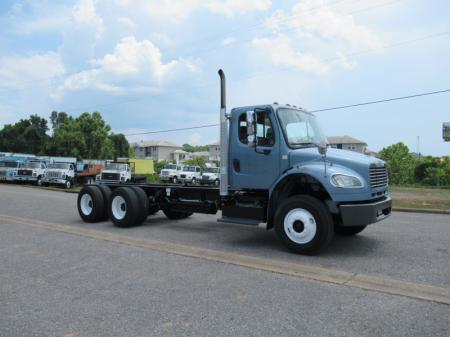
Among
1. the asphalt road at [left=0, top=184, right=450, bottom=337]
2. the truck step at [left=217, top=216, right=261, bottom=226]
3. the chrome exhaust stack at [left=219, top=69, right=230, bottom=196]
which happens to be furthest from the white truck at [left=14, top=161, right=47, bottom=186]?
the truck step at [left=217, top=216, right=261, bottom=226]

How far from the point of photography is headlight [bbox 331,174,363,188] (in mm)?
6455

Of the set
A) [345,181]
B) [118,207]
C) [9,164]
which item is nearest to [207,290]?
[345,181]

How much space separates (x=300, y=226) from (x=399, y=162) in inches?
1782

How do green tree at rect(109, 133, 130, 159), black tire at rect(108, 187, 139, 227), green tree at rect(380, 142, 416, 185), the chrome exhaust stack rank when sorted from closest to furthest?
the chrome exhaust stack, black tire at rect(108, 187, 139, 227), green tree at rect(380, 142, 416, 185), green tree at rect(109, 133, 130, 159)

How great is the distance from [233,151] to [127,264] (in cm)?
302

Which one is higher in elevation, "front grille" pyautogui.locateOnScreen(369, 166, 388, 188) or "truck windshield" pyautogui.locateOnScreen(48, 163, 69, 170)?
"truck windshield" pyautogui.locateOnScreen(48, 163, 69, 170)

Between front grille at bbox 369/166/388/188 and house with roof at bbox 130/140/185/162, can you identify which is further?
house with roof at bbox 130/140/185/162

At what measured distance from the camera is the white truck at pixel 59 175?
30.5 meters

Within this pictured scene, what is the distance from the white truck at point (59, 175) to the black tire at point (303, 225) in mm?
26836

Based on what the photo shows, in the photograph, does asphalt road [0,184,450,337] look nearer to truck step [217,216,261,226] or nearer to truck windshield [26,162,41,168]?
truck step [217,216,261,226]

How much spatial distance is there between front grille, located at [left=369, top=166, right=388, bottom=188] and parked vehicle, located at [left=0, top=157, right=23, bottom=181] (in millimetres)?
32505

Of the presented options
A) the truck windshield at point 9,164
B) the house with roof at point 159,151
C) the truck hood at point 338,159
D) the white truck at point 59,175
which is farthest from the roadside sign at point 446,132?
the house with roof at point 159,151

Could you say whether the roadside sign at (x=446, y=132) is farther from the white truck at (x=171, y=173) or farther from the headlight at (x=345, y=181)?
the headlight at (x=345, y=181)

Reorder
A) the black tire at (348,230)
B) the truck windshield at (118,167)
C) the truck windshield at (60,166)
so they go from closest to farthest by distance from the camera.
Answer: the black tire at (348,230), the truck windshield at (60,166), the truck windshield at (118,167)
